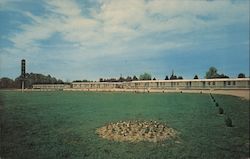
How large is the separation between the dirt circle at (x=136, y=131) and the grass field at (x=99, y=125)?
0.15 m

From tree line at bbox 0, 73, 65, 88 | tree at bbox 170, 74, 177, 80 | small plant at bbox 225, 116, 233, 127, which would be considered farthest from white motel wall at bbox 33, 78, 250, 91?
Result: small plant at bbox 225, 116, 233, 127

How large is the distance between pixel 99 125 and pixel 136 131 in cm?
82

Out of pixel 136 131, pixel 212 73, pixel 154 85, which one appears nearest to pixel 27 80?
pixel 136 131

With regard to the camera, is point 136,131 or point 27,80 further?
point 27,80

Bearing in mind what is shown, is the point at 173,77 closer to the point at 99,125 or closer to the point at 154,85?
the point at 154,85

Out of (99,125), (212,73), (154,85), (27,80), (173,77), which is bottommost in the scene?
(99,125)

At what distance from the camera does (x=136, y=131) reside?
21.4 ft

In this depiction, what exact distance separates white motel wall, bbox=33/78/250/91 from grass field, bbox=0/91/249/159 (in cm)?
21

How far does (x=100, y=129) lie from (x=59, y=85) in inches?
60.6

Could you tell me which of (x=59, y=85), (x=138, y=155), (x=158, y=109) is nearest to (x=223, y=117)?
(x=158, y=109)

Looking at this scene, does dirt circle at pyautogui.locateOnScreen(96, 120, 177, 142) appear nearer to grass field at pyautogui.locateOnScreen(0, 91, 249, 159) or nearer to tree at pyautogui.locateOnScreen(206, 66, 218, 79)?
grass field at pyautogui.locateOnScreen(0, 91, 249, 159)

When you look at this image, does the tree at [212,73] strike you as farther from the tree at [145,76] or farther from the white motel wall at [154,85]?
the tree at [145,76]

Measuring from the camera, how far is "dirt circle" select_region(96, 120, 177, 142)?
6.38 m

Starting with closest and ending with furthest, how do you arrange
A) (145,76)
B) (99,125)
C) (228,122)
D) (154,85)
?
(99,125)
(228,122)
(145,76)
(154,85)
